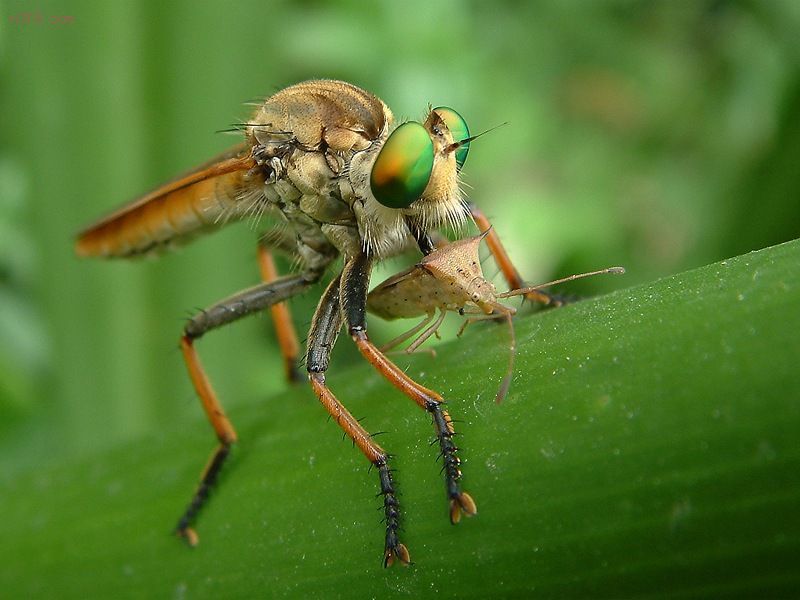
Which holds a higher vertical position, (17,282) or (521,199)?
(17,282)

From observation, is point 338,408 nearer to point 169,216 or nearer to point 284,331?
point 284,331

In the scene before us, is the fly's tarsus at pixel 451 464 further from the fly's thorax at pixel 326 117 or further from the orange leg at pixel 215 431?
the fly's thorax at pixel 326 117

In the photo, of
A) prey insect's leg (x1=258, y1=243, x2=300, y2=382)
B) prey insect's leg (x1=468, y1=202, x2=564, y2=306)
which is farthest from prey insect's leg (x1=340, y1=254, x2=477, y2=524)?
prey insect's leg (x1=258, y1=243, x2=300, y2=382)

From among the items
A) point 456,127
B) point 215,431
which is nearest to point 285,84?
point 456,127

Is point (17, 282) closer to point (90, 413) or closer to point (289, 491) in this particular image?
point (90, 413)

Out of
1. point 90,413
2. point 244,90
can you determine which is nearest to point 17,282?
point 90,413
